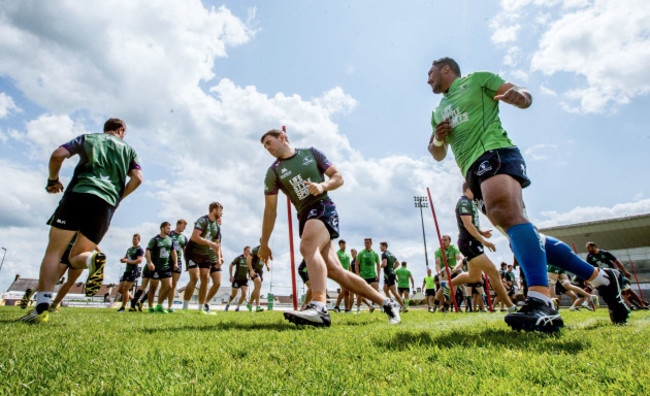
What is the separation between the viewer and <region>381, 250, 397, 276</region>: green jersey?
13384 mm

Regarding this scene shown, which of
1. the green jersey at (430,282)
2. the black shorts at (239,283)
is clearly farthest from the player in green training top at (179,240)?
the green jersey at (430,282)

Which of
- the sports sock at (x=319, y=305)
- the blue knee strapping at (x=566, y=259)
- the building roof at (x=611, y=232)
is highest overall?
the building roof at (x=611, y=232)

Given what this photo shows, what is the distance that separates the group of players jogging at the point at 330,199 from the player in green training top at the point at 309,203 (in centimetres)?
1

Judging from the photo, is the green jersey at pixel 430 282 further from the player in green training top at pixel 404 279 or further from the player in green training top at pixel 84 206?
the player in green training top at pixel 84 206

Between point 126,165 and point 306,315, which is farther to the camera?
point 126,165

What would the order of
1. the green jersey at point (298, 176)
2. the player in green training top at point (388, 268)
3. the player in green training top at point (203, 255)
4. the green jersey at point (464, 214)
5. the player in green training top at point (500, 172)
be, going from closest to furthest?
1. the player in green training top at point (500, 172)
2. the green jersey at point (298, 176)
3. the green jersey at point (464, 214)
4. the player in green training top at point (203, 255)
5. the player in green training top at point (388, 268)

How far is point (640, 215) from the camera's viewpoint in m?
35.2

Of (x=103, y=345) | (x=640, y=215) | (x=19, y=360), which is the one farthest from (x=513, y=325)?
(x=640, y=215)

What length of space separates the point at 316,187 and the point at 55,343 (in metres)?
2.40

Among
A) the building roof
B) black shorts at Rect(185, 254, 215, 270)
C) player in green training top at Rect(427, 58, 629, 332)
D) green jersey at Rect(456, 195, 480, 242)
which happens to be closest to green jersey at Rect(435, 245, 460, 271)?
green jersey at Rect(456, 195, 480, 242)

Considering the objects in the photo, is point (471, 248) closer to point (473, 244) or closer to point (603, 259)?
point (473, 244)

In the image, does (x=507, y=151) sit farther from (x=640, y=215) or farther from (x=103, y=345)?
(x=640, y=215)

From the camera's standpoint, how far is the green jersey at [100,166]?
4031 mm

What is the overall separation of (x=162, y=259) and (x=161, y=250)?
294mm
